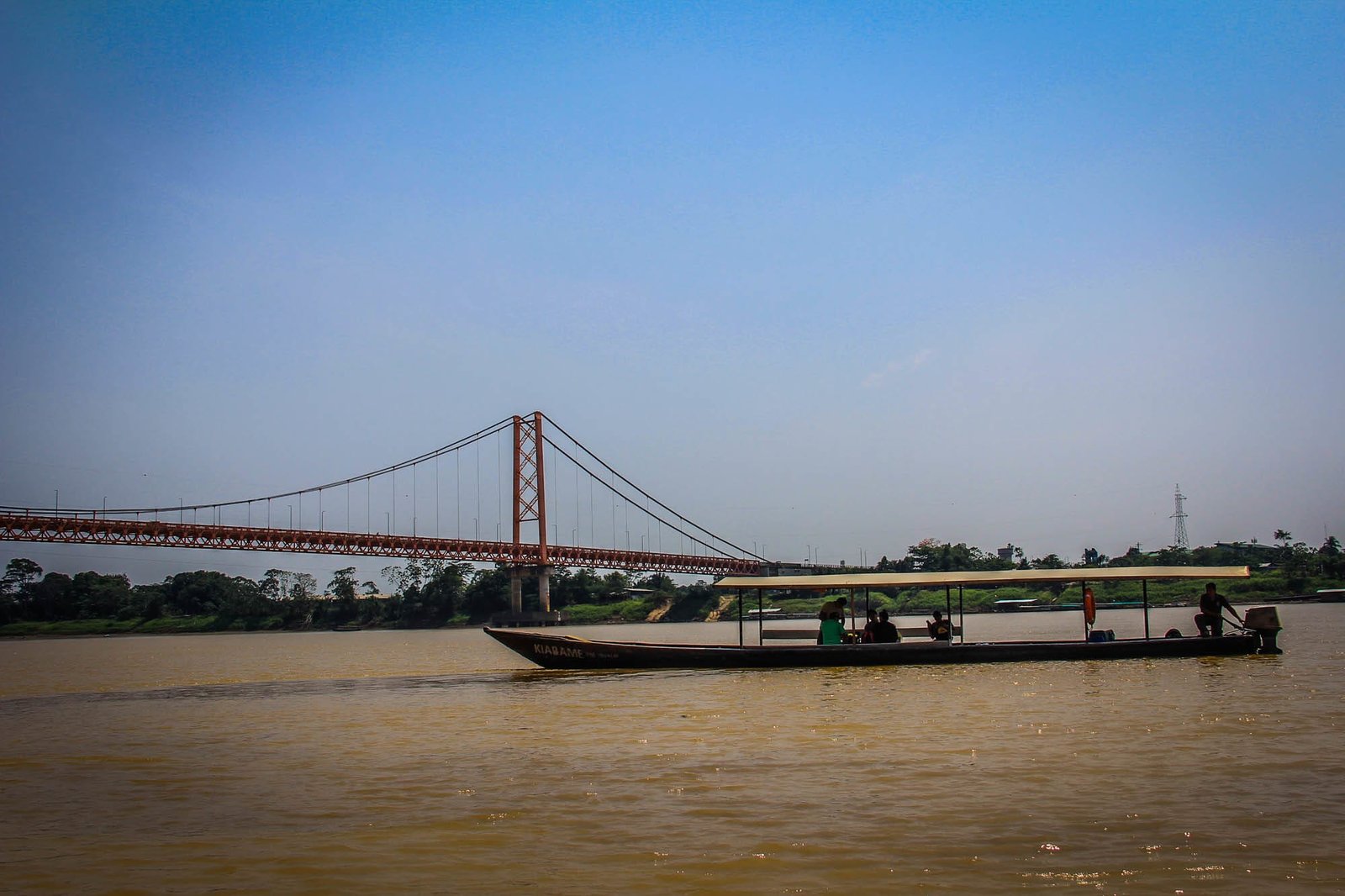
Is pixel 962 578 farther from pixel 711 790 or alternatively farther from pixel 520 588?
pixel 520 588

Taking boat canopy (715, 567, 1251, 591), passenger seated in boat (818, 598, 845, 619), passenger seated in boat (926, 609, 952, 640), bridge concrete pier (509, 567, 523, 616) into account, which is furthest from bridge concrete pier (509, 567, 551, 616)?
passenger seated in boat (926, 609, 952, 640)

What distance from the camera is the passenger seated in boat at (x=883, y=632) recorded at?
20.0 metres

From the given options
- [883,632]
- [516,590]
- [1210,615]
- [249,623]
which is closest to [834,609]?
[883,632]

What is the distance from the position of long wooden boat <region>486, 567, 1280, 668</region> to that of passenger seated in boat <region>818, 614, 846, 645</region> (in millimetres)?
356

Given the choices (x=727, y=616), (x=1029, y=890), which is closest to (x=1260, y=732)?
(x=1029, y=890)

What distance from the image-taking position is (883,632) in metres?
20.0

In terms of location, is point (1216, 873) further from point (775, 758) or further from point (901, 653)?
point (901, 653)

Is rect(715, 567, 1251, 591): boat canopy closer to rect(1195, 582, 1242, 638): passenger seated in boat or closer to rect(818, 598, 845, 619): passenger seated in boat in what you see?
rect(818, 598, 845, 619): passenger seated in boat

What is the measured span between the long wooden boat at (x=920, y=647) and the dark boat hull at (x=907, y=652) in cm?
2

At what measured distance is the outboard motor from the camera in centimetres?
2058

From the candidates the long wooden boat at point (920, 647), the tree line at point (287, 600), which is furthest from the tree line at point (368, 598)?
the long wooden boat at point (920, 647)

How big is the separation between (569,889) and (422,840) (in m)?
1.66

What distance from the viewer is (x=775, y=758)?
10.2 meters

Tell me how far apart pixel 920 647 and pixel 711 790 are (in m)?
11.4
